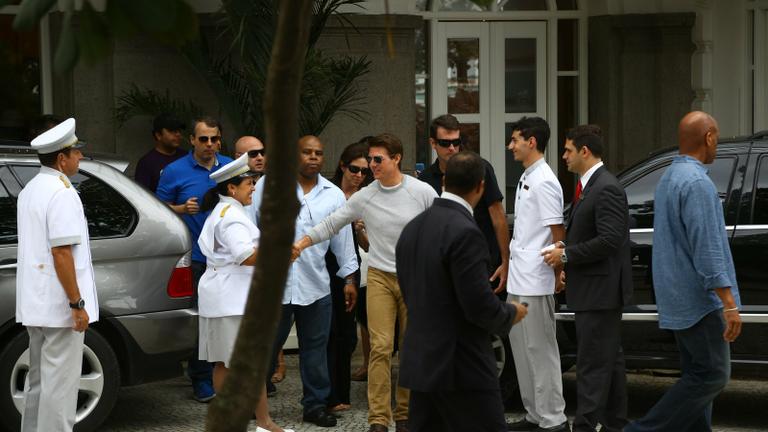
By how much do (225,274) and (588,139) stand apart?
Answer: 2112mm

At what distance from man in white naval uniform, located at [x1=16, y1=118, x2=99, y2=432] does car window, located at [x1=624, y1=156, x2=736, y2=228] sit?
10.9 ft

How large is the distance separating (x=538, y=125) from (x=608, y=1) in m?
7.14

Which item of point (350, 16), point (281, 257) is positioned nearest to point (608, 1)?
point (350, 16)

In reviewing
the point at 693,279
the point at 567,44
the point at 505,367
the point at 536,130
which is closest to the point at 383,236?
the point at 536,130

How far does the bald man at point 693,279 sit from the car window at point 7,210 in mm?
3577

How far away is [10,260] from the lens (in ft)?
24.2

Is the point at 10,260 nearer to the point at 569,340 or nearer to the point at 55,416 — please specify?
the point at 55,416

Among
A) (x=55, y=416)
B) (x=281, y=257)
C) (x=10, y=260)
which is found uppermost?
(x=281, y=257)

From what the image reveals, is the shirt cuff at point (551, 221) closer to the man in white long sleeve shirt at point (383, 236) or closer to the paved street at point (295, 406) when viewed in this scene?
the man in white long sleeve shirt at point (383, 236)

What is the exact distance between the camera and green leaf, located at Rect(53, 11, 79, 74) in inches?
84.2

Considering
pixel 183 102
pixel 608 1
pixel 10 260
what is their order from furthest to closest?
pixel 608 1
pixel 183 102
pixel 10 260

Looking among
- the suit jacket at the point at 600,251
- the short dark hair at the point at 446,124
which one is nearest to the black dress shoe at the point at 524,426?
the suit jacket at the point at 600,251

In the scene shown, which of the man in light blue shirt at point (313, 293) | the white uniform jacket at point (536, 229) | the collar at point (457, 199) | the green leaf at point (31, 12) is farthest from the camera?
the man in light blue shirt at point (313, 293)

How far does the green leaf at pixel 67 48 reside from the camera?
2.14 metres
